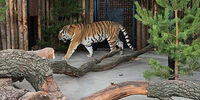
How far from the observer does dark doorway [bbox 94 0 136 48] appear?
8.40 metres

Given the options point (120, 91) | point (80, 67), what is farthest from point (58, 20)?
point (120, 91)

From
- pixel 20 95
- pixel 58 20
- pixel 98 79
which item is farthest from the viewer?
pixel 58 20

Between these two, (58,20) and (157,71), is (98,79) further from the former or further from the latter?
(58,20)

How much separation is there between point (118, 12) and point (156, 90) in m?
5.40

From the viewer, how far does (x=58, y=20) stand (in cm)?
809

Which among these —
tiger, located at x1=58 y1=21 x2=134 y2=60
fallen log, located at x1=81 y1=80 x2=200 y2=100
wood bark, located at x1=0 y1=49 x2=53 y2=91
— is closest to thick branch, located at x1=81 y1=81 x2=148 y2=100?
fallen log, located at x1=81 y1=80 x2=200 y2=100

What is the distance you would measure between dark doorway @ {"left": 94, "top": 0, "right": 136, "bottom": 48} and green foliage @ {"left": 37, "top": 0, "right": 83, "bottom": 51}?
0.64 meters

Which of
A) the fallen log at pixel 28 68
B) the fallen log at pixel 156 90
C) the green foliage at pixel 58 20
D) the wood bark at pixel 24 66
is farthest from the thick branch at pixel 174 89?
the green foliage at pixel 58 20

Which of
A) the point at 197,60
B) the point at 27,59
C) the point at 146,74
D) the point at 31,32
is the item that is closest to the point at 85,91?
the point at 146,74

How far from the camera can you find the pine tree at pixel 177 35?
3.60 m

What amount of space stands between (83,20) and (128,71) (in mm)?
2941

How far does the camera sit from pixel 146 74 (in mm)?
3885

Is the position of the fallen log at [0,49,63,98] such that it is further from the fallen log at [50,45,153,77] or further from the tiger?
the tiger

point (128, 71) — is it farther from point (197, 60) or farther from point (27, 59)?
point (27, 59)
